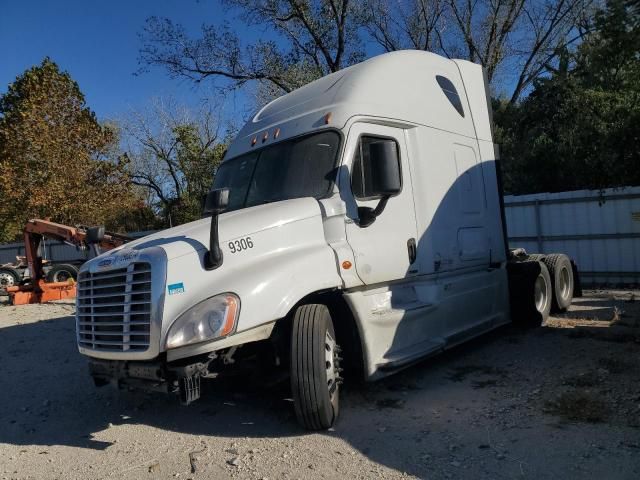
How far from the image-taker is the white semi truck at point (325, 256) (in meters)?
4.20

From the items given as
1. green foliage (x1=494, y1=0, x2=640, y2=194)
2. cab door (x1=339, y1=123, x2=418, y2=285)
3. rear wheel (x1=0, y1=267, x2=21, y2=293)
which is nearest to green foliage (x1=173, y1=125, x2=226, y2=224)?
rear wheel (x1=0, y1=267, x2=21, y2=293)

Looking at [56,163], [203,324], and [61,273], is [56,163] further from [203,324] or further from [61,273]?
[203,324]

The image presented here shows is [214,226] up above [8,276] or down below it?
above

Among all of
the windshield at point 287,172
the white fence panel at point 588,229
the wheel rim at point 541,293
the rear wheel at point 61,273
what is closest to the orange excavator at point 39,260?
the rear wheel at point 61,273

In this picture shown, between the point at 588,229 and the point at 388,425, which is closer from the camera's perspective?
the point at 388,425

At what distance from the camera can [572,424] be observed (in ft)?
14.2

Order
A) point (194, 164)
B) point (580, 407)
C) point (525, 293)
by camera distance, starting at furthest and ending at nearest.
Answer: point (194, 164) → point (525, 293) → point (580, 407)

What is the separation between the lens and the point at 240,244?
14.6 feet

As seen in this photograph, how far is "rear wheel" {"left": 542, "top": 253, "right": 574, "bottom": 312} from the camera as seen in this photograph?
8.67 meters

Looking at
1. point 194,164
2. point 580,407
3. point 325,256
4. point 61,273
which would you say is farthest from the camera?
point 194,164

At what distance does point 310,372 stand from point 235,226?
4.36 ft

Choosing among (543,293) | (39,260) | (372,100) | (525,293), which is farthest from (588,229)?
(39,260)

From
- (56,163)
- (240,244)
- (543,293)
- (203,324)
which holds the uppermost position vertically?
(56,163)

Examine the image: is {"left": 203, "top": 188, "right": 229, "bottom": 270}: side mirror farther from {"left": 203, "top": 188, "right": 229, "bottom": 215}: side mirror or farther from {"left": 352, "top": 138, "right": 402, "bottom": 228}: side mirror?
{"left": 352, "top": 138, "right": 402, "bottom": 228}: side mirror
